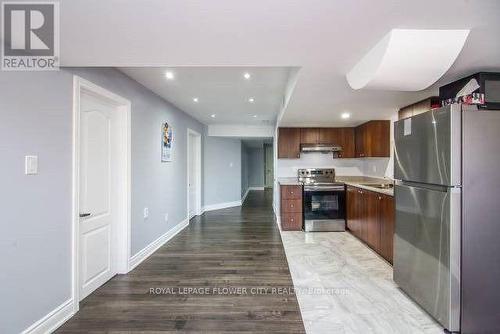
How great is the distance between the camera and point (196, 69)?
2.89 m

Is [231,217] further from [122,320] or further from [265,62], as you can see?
[265,62]

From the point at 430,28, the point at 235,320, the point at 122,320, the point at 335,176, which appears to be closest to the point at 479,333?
the point at 235,320

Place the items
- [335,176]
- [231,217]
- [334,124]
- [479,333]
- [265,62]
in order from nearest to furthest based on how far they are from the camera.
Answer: [479,333]
[265,62]
[334,124]
[335,176]
[231,217]

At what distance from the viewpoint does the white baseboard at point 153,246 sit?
3234 mm

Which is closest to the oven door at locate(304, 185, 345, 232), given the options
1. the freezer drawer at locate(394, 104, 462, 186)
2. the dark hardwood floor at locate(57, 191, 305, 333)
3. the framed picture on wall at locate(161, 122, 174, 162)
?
the dark hardwood floor at locate(57, 191, 305, 333)

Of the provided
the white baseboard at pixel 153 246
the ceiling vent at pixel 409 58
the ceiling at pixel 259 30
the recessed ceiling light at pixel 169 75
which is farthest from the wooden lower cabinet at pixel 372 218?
the white baseboard at pixel 153 246

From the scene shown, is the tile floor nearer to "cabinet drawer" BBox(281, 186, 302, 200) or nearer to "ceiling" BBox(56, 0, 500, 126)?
"cabinet drawer" BBox(281, 186, 302, 200)

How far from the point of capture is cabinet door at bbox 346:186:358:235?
14.4ft

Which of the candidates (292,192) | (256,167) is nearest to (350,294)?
(292,192)

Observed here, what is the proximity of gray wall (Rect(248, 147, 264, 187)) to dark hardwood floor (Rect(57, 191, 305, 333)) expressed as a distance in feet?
28.6

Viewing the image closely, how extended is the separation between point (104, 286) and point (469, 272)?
332 centimetres

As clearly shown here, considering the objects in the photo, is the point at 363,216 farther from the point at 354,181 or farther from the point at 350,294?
the point at 350,294

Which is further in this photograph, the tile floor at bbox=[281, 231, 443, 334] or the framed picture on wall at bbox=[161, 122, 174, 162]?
the framed picture on wall at bbox=[161, 122, 174, 162]

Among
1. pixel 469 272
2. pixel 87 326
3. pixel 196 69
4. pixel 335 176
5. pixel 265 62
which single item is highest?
pixel 196 69
